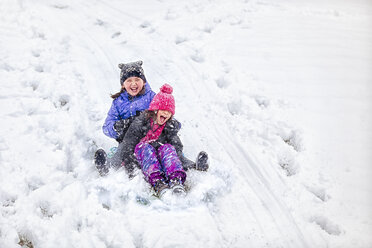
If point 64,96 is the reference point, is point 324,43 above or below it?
above

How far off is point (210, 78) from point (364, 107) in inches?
92.2

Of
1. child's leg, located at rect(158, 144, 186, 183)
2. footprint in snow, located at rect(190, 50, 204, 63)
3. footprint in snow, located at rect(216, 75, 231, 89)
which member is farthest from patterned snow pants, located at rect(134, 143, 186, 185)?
footprint in snow, located at rect(190, 50, 204, 63)

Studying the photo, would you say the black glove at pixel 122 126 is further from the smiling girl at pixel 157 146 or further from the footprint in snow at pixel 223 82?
the footprint in snow at pixel 223 82

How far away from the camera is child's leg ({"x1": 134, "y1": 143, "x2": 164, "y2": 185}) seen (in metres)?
3.28

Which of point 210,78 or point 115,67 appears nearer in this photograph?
point 210,78

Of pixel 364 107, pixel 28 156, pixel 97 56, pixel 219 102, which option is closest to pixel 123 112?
pixel 28 156

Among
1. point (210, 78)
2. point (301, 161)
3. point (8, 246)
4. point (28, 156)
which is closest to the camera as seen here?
point (8, 246)

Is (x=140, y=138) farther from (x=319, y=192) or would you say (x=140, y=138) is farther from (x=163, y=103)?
(x=319, y=192)

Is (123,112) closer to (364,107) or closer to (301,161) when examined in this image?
(301,161)

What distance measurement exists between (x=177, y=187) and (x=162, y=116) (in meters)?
0.83

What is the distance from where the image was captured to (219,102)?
4914 mm

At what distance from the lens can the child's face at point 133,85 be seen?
392 centimetres

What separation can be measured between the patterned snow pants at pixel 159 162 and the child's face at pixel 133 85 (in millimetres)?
709

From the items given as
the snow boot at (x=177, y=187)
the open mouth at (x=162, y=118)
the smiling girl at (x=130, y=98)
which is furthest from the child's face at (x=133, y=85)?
the snow boot at (x=177, y=187)
